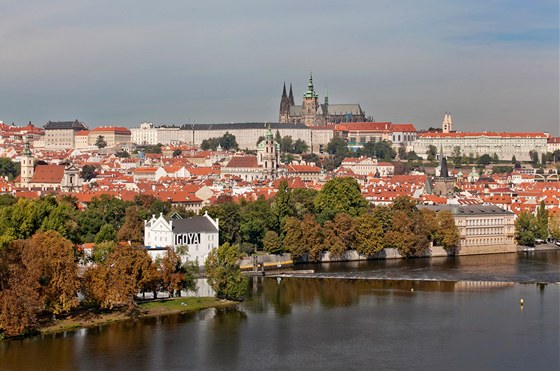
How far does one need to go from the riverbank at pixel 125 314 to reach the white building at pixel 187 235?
6099 millimetres

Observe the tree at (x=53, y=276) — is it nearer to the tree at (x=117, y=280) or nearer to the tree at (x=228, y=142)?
the tree at (x=117, y=280)

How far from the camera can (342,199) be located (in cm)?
4981

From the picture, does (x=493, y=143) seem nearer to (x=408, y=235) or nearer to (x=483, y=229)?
(x=483, y=229)

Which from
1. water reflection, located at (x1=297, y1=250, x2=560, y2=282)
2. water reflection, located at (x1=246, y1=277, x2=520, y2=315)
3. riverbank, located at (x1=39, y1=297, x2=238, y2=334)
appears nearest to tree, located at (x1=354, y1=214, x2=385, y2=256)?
water reflection, located at (x1=297, y1=250, x2=560, y2=282)

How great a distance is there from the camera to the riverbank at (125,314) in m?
28.0

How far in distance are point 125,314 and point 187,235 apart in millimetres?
9286

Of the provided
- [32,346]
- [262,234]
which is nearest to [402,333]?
[32,346]

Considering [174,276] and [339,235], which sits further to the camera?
[339,235]

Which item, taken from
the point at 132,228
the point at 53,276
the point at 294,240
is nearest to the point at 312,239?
the point at 294,240

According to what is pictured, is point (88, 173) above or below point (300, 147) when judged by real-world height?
below

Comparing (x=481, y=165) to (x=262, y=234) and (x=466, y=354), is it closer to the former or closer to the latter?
(x=262, y=234)

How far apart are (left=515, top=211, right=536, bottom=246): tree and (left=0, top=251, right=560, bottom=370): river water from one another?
13.1 meters

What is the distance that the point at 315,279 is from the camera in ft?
124

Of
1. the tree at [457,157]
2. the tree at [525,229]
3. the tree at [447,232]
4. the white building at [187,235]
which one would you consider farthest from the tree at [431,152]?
the white building at [187,235]
